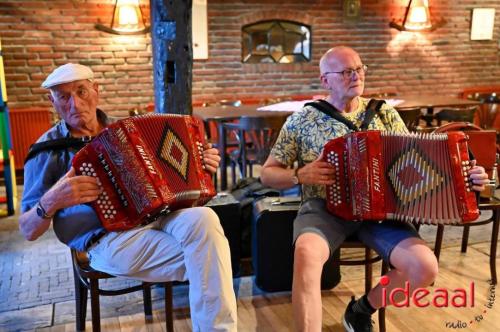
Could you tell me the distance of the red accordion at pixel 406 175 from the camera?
1.89 m

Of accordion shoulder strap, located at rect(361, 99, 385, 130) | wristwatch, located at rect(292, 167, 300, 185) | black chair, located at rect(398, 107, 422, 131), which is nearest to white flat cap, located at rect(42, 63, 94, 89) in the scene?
wristwatch, located at rect(292, 167, 300, 185)

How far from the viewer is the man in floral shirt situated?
1.90 m

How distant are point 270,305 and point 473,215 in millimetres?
1049

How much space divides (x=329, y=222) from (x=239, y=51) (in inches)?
158

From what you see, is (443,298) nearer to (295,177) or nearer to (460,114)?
(295,177)

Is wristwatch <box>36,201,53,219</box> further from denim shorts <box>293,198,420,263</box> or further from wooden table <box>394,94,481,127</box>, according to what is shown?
wooden table <box>394,94,481,127</box>

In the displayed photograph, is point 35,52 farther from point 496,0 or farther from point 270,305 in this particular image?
point 496,0

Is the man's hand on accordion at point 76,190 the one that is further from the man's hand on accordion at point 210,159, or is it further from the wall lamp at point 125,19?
the wall lamp at point 125,19

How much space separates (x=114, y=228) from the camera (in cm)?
178

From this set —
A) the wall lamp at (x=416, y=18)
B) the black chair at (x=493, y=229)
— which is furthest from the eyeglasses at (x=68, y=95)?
the wall lamp at (x=416, y=18)

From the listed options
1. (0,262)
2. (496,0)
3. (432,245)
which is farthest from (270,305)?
(496,0)

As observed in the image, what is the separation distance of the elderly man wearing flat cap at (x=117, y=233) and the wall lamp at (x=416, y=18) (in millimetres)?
4965

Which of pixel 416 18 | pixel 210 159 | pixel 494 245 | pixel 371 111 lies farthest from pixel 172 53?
pixel 416 18

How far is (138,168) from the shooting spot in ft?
5.78
